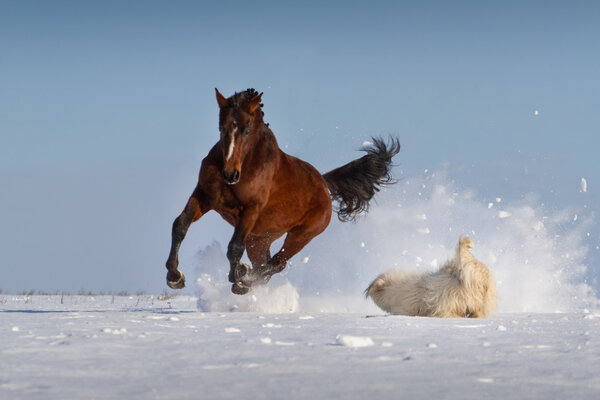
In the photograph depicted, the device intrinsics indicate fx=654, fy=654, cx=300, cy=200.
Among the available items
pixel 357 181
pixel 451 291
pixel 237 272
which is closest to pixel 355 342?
pixel 451 291

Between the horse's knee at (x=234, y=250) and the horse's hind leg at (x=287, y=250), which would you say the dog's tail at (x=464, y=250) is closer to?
the horse's hind leg at (x=287, y=250)

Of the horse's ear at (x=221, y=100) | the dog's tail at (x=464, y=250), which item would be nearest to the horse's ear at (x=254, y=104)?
the horse's ear at (x=221, y=100)

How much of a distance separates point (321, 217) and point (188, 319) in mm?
3072

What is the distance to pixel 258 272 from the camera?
24.0 ft

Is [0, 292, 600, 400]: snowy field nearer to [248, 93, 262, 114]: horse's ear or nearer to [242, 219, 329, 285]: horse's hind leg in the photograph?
[248, 93, 262, 114]: horse's ear

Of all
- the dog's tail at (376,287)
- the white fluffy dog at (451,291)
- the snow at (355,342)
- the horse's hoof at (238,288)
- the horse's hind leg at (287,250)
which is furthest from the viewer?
the horse's hind leg at (287,250)

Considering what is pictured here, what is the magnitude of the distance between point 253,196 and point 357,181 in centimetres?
297

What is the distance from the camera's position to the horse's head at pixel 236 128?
19.6 ft

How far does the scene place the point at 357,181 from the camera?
9.23m

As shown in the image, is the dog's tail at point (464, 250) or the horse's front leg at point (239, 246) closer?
the dog's tail at point (464, 250)

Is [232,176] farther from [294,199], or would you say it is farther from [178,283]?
[294,199]

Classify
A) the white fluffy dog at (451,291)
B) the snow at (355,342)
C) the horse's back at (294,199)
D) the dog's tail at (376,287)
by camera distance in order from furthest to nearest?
1. the horse's back at (294,199)
2. the dog's tail at (376,287)
3. the white fluffy dog at (451,291)
4. the snow at (355,342)

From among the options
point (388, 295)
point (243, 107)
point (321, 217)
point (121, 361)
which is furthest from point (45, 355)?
point (321, 217)

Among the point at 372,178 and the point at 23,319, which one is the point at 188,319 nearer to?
the point at 23,319
